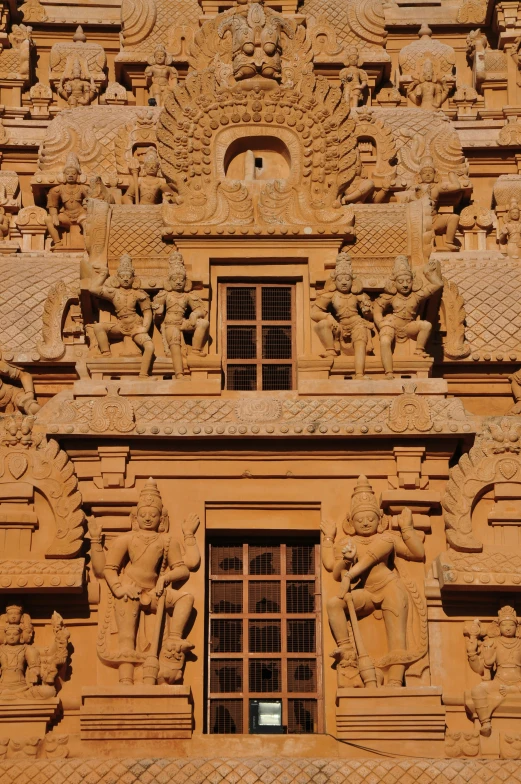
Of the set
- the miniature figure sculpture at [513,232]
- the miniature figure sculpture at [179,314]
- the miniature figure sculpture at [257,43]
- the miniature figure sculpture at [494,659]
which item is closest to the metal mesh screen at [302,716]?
the miniature figure sculpture at [494,659]

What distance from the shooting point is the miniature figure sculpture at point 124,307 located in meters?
30.6

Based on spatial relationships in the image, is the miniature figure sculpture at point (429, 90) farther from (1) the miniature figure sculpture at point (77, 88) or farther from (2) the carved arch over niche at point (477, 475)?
(2) the carved arch over niche at point (477, 475)

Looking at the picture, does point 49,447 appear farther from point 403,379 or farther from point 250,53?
point 250,53

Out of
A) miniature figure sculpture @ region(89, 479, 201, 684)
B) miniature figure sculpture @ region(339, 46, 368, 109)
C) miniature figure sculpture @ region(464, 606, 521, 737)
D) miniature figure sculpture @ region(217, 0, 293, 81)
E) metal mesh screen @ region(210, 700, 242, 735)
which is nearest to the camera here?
miniature figure sculpture @ region(464, 606, 521, 737)

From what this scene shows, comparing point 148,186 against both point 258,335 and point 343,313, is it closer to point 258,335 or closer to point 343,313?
point 258,335

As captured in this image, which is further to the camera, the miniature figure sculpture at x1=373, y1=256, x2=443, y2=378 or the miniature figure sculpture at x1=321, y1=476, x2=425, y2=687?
the miniature figure sculpture at x1=373, y1=256, x2=443, y2=378

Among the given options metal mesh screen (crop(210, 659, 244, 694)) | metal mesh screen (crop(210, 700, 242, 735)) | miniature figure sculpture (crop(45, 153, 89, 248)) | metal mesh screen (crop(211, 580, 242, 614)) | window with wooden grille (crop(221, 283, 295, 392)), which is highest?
miniature figure sculpture (crop(45, 153, 89, 248))

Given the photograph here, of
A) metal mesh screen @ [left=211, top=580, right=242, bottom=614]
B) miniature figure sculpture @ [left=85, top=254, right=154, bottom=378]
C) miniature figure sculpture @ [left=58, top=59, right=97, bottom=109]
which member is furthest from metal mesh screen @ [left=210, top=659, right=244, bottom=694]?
miniature figure sculpture @ [left=58, top=59, right=97, bottom=109]

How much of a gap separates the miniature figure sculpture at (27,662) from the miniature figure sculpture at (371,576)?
351cm

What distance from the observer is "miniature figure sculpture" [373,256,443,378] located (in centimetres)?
3053

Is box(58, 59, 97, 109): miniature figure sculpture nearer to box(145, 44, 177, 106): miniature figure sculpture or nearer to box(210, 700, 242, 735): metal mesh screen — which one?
box(145, 44, 177, 106): miniature figure sculpture

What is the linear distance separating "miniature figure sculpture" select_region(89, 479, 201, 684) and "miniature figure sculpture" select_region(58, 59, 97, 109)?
33.8 ft

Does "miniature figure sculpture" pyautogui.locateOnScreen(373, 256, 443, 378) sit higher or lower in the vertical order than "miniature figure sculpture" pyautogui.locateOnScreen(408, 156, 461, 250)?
lower

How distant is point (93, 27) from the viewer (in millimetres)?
39219
